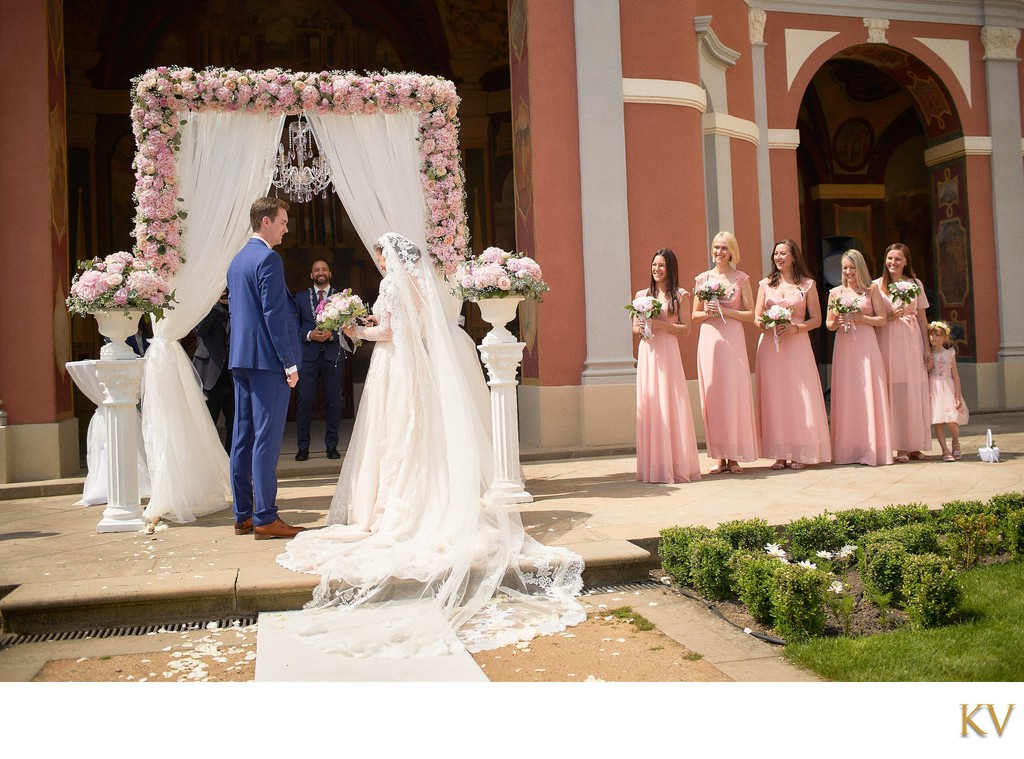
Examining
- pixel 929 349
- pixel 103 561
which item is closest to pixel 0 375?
pixel 103 561

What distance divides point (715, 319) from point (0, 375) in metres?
6.41

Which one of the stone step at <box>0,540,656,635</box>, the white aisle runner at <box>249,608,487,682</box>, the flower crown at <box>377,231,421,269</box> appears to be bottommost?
the white aisle runner at <box>249,608,487,682</box>

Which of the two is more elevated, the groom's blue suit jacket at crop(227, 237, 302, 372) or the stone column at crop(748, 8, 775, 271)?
the stone column at crop(748, 8, 775, 271)

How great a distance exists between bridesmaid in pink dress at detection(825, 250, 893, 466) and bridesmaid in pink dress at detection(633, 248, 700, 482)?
1499mm

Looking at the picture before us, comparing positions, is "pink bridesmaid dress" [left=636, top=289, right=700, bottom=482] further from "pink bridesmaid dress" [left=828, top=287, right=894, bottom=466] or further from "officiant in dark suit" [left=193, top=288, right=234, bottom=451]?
"officiant in dark suit" [left=193, top=288, right=234, bottom=451]

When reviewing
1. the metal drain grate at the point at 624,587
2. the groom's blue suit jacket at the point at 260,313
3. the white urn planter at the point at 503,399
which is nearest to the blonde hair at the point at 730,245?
the white urn planter at the point at 503,399

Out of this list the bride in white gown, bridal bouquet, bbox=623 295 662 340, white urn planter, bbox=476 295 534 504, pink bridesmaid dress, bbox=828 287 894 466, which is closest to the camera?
the bride in white gown

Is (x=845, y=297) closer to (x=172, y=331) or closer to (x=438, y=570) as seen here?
(x=438, y=570)

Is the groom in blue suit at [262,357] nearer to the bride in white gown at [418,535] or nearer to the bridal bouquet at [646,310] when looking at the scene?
the bride in white gown at [418,535]

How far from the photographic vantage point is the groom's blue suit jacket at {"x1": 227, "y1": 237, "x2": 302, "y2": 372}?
5531 mm

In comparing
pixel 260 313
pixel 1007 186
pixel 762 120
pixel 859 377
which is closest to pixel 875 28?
pixel 762 120

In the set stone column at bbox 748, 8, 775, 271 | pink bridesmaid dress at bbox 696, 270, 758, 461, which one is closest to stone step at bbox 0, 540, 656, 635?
pink bridesmaid dress at bbox 696, 270, 758, 461

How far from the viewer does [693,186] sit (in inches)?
390

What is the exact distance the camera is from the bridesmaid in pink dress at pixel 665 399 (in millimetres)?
7277
